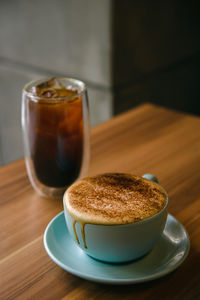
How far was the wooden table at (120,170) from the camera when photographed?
0.43 m

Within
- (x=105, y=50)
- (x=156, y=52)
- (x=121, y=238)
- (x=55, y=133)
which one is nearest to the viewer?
(x=121, y=238)

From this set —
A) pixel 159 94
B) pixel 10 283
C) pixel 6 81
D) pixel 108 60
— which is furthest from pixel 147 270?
pixel 6 81

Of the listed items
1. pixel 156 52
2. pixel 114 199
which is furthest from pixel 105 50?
pixel 114 199

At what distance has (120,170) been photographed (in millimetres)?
719

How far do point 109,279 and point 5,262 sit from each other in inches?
5.9

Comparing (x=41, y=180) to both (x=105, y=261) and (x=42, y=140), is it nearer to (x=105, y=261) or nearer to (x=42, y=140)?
(x=42, y=140)

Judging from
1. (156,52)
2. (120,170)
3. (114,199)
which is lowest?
(156,52)

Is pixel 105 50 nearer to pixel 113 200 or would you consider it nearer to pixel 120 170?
pixel 120 170

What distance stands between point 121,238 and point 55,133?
0.84ft

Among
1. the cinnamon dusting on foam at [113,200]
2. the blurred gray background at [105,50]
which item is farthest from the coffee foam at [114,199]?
the blurred gray background at [105,50]

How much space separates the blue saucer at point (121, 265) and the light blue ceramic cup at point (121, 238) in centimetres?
1

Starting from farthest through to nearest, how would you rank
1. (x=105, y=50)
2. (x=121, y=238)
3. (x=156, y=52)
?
(x=156, y=52) → (x=105, y=50) → (x=121, y=238)

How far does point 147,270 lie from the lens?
0.45m

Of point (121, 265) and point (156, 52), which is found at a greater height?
point (121, 265)
